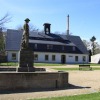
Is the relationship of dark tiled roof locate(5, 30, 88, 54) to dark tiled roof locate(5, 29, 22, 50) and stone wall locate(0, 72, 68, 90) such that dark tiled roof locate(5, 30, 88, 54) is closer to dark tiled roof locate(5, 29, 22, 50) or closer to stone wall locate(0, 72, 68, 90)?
dark tiled roof locate(5, 29, 22, 50)

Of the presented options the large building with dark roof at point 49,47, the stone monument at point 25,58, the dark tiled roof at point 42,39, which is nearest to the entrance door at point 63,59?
the large building with dark roof at point 49,47

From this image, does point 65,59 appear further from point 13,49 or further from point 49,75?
point 49,75

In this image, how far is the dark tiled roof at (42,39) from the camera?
6862 centimetres

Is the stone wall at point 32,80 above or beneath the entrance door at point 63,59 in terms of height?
beneath

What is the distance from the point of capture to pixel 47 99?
12.1 metres

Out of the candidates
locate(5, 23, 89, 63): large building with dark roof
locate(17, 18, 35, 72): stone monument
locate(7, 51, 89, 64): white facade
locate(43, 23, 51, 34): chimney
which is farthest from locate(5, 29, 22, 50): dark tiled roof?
locate(17, 18, 35, 72): stone monument

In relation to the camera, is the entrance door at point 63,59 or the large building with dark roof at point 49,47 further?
the entrance door at point 63,59

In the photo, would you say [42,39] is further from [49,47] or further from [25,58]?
[25,58]

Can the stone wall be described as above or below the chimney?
below

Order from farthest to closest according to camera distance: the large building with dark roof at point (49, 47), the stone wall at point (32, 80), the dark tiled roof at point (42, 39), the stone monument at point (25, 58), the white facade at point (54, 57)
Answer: the dark tiled roof at point (42, 39)
the large building with dark roof at point (49, 47)
the white facade at point (54, 57)
the stone monument at point (25, 58)
the stone wall at point (32, 80)

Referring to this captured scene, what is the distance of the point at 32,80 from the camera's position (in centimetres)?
1611

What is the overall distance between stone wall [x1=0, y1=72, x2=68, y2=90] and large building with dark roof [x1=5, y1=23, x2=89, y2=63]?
167ft

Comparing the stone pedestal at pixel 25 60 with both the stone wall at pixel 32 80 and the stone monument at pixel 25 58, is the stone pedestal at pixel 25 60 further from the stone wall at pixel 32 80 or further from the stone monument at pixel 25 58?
the stone wall at pixel 32 80

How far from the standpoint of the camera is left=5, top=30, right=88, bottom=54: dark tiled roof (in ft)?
225
